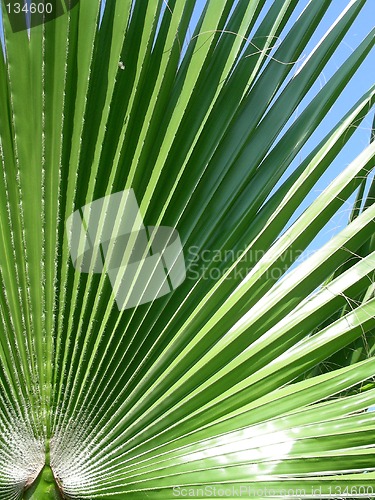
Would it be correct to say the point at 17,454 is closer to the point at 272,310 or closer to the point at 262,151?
the point at 272,310

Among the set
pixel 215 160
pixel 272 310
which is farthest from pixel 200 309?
pixel 215 160

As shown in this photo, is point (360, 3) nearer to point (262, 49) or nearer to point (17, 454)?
point (262, 49)

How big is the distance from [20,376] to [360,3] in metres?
1.00

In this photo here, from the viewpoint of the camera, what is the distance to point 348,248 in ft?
4.18

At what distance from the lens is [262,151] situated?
52.2 inches

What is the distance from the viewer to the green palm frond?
1241 millimetres

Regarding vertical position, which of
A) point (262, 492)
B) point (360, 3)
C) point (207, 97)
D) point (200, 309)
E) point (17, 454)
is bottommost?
point (262, 492)

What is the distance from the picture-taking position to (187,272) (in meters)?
1.32

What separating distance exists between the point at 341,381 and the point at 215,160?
0.51 metres

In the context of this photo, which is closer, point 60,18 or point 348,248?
point 60,18

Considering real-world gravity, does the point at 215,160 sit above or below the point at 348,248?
above

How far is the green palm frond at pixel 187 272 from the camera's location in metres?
1.24

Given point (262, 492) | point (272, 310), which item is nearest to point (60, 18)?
point (272, 310)

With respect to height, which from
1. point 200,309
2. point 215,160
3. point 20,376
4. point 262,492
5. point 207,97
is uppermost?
point 207,97
